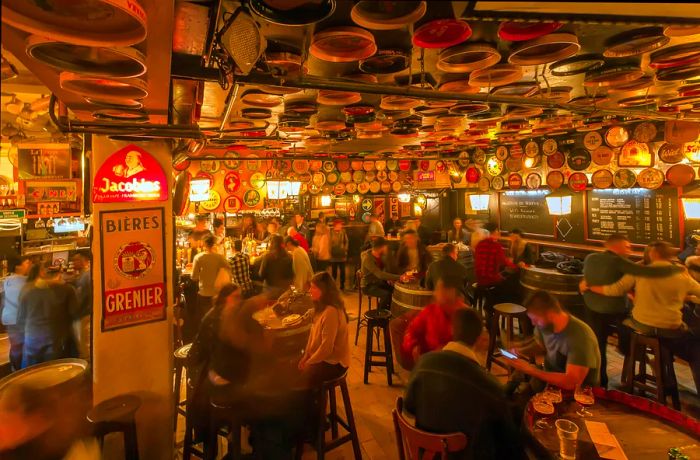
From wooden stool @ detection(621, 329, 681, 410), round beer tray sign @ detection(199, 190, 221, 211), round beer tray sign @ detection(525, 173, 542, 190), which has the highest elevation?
round beer tray sign @ detection(525, 173, 542, 190)

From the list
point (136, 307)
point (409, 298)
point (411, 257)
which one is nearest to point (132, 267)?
point (136, 307)

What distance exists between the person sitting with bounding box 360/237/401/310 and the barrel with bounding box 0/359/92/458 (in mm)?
4511

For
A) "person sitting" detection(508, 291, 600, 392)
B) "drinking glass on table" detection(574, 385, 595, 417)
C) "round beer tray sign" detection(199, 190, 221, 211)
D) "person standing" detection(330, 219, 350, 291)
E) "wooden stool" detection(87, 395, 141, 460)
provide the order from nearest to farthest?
1. "drinking glass on table" detection(574, 385, 595, 417)
2. "wooden stool" detection(87, 395, 141, 460)
3. "person sitting" detection(508, 291, 600, 392)
4. "round beer tray sign" detection(199, 190, 221, 211)
5. "person standing" detection(330, 219, 350, 291)

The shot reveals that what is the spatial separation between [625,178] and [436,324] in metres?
6.21

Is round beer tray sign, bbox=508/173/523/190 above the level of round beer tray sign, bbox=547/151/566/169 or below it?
below

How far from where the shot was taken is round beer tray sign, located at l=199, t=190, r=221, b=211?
970 cm

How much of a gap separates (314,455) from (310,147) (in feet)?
25.1

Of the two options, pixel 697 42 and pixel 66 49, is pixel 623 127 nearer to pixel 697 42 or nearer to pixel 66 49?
pixel 697 42

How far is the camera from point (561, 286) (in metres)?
6.14

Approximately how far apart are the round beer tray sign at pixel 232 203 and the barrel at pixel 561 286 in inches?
288

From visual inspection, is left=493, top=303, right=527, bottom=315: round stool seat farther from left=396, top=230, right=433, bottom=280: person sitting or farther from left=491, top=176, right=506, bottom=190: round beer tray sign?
left=491, top=176, right=506, bottom=190: round beer tray sign

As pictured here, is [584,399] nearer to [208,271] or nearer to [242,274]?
[208,271]

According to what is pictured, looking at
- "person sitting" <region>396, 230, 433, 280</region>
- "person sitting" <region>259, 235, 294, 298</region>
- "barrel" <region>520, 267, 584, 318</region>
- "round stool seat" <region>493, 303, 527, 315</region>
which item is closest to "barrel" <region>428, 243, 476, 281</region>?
"person sitting" <region>396, 230, 433, 280</region>

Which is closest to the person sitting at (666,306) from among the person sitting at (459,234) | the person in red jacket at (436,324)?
the person in red jacket at (436,324)
